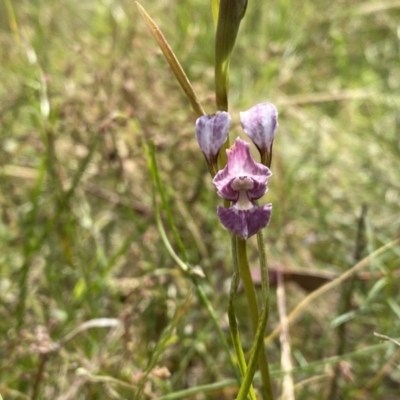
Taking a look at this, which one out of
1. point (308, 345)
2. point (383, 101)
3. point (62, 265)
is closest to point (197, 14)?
point (383, 101)

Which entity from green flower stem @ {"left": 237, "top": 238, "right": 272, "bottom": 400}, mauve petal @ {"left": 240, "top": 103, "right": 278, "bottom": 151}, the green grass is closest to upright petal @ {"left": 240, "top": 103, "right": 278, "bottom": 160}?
mauve petal @ {"left": 240, "top": 103, "right": 278, "bottom": 151}

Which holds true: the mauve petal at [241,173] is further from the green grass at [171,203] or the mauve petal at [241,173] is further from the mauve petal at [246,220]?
the green grass at [171,203]

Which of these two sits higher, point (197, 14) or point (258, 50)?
point (197, 14)

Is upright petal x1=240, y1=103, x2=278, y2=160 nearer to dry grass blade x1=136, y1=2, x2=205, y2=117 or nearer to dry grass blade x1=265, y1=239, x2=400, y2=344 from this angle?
dry grass blade x1=136, y1=2, x2=205, y2=117

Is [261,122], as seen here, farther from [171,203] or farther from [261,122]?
[171,203]

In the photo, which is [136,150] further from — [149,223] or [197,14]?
[197,14]

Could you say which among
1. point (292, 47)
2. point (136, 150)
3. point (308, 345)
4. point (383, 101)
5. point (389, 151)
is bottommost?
point (308, 345)

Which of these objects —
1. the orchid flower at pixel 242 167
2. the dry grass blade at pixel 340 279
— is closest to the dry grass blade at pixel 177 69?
the orchid flower at pixel 242 167

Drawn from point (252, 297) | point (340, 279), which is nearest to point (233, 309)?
point (252, 297)
